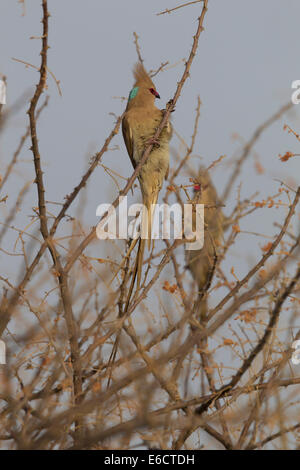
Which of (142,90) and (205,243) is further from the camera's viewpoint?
(142,90)

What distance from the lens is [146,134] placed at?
3377mm

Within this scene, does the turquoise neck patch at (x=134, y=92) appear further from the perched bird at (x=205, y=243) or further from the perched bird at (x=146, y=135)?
the perched bird at (x=205, y=243)

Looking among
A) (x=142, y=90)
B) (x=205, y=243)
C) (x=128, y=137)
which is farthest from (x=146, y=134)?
(x=205, y=243)

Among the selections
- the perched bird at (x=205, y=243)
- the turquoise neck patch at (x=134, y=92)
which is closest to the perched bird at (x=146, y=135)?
the turquoise neck patch at (x=134, y=92)

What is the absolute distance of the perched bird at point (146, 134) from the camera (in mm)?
3281

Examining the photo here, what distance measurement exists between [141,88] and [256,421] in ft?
7.40
